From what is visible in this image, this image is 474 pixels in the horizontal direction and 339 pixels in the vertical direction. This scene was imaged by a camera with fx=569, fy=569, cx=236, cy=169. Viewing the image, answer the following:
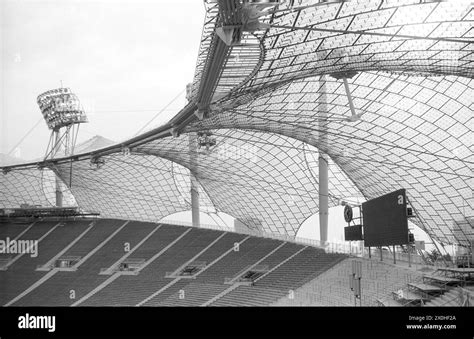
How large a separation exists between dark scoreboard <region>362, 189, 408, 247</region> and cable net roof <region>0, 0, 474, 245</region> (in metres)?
6.61

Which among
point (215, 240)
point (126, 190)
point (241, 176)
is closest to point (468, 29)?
point (215, 240)

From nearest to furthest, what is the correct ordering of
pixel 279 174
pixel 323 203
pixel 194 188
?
pixel 323 203
pixel 279 174
pixel 194 188

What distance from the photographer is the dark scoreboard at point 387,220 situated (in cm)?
2417

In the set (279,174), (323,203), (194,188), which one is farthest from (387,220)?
(194,188)

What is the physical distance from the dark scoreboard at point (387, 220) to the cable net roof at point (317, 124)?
6613mm

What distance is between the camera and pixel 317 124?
141 ft

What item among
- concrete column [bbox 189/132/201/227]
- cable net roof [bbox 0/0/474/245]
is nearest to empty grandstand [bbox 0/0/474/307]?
cable net roof [bbox 0/0/474/245]

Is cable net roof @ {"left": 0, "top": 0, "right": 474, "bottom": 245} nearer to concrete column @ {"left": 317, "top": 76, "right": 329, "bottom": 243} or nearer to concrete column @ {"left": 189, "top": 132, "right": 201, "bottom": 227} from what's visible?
concrete column @ {"left": 317, "top": 76, "right": 329, "bottom": 243}

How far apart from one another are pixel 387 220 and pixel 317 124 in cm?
1789

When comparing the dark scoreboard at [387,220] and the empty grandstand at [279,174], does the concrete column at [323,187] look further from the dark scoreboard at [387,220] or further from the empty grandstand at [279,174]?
the dark scoreboard at [387,220]

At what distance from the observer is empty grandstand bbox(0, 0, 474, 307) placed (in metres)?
23.0

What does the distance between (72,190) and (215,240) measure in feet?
87.8

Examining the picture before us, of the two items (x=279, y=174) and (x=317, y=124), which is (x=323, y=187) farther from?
(x=279, y=174)
